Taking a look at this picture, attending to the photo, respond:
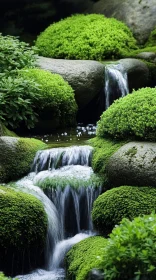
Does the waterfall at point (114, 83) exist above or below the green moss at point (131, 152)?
above

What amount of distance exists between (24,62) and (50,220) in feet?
18.3

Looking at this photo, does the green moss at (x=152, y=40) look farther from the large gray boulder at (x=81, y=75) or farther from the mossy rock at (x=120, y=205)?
the mossy rock at (x=120, y=205)

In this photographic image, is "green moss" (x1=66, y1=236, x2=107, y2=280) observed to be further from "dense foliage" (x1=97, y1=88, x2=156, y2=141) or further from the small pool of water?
the small pool of water

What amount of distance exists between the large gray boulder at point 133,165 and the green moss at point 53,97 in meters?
3.85

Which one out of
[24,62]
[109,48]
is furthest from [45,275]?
[109,48]

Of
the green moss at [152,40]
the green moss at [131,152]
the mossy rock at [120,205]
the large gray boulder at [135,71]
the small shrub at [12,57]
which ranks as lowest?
the mossy rock at [120,205]

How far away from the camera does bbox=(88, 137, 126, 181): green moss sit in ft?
28.9

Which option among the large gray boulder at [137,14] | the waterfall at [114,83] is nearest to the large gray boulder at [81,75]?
the waterfall at [114,83]

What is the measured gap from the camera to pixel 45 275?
7793 millimetres

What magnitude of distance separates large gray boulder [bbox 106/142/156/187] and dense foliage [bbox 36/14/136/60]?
6992mm

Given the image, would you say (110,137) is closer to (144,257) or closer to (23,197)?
(23,197)

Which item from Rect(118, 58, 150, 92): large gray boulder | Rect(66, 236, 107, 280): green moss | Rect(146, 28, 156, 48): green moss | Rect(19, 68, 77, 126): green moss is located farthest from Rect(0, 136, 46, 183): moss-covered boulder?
Rect(146, 28, 156, 48): green moss

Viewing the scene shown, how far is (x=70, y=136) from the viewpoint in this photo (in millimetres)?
11508

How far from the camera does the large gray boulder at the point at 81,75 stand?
13039 mm
